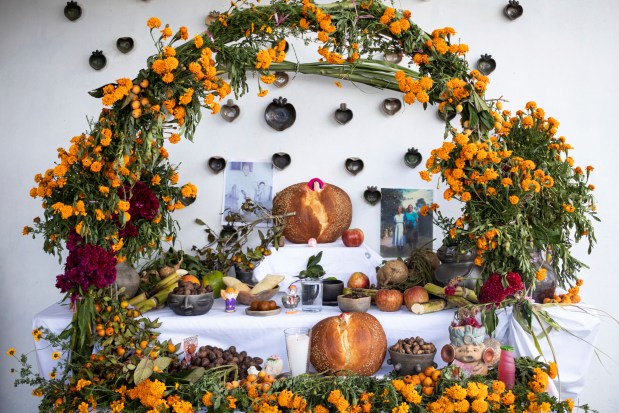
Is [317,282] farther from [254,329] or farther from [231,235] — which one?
[231,235]

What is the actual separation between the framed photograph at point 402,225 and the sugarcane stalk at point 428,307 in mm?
834

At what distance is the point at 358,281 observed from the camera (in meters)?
3.15

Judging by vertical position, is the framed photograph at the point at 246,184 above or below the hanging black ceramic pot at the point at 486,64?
below

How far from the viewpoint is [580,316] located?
9.16ft

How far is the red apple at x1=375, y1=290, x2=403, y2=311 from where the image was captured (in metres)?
2.90

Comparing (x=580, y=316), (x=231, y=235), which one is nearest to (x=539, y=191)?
(x=580, y=316)

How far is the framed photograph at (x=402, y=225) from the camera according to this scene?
12.2 ft

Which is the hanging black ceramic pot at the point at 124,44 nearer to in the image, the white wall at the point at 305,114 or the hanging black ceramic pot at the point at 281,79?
the white wall at the point at 305,114

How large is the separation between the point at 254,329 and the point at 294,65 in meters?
1.73

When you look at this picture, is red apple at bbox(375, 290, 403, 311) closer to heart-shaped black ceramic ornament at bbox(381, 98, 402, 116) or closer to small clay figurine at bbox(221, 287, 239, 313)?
small clay figurine at bbox(221, 287, 239, 313)

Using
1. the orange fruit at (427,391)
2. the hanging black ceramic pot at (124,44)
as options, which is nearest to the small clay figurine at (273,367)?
the orange fruit at (427,391)

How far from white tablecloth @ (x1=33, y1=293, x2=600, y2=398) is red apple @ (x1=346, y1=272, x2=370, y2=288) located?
285mm

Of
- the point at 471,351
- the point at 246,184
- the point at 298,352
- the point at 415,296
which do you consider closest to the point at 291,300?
the point at 298,352

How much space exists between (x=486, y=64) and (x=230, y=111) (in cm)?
171
